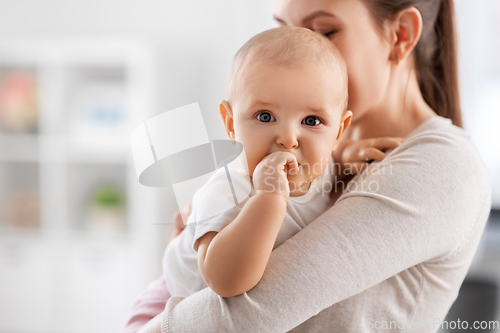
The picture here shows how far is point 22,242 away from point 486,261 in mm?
2865

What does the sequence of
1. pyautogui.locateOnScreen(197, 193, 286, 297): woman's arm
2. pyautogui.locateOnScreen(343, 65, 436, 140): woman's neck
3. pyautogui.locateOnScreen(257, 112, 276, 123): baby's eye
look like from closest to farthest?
pyautogui.locateOnScreen(197, 193, 286, 297): woman's arm, pyautogui.locateOnScreen(257, 112, 276, 123): baby's eye, pyautogui.locateOnScreen(343, 65, 436, 140): woman's neck

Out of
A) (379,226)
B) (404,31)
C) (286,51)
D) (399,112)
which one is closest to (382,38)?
(404,31)

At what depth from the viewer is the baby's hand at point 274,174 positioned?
67 centimetres

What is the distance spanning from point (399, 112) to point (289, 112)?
0.40 metres

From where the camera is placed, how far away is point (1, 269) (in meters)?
2.92

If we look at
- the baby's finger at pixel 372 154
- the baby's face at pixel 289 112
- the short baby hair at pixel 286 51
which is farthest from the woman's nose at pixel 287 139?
the baby's finger at pixel 372 154

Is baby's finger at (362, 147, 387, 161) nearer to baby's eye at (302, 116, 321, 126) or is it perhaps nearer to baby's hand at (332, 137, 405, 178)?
baby's hand at (332, 137, 405, 178)

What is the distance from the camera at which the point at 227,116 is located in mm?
802

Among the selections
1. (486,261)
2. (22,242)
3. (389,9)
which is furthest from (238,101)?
(22,242)

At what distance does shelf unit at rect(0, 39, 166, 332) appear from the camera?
2.82 meters

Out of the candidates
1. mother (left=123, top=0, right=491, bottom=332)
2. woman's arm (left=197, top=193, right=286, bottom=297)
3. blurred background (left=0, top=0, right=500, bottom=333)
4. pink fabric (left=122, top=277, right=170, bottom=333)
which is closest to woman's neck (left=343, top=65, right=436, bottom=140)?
mother (left=123, top=0, right=491, bottom=332)

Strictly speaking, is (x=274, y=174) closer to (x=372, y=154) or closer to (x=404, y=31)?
(x=372, y=154)

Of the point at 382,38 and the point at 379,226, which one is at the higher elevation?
the point at 382,38

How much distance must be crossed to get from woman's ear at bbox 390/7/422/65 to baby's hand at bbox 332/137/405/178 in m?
0.19
